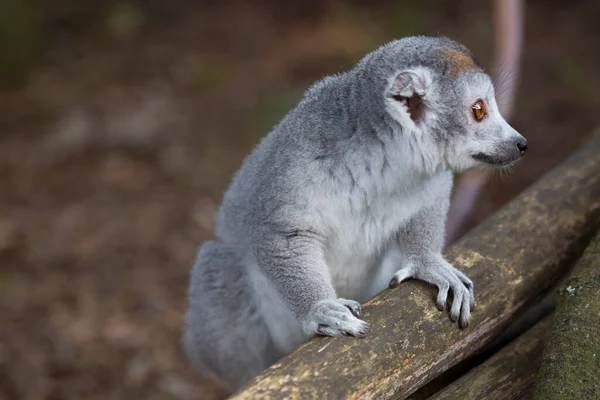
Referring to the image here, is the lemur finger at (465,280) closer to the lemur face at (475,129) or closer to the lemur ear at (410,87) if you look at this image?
the lemur face at (475,129)

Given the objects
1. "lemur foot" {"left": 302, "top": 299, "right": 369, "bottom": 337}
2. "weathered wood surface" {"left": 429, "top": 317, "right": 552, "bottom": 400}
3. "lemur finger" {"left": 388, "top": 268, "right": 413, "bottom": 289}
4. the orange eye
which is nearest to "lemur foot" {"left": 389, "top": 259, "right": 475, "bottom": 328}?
"lemur finger" {"left": 388, "top": 268, "right": 413, "bottom": 289}

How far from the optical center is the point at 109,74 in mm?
9703

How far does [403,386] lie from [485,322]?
60 centimetres

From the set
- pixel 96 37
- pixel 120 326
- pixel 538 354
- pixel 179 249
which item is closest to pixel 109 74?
pixel 96 37

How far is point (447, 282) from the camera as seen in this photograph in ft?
11.8

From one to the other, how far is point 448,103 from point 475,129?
18 cm

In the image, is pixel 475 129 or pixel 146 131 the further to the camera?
pixel 146 131

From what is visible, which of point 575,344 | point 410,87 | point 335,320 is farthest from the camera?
point 410,87

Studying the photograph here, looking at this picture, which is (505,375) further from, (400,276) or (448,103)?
(448,103)

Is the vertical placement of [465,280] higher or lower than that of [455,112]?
lower

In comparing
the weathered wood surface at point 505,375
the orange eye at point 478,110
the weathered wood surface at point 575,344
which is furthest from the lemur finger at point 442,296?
the orange eye at point 478,110

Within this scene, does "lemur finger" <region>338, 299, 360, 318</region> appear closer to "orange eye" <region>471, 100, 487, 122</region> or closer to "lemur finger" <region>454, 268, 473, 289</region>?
"lemur finger" <region>454, 268, 473, 289</region>

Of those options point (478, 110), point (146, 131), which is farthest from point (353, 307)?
point (146, 131)

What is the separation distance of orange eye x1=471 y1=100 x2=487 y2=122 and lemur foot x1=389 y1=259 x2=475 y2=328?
2.35 feet
